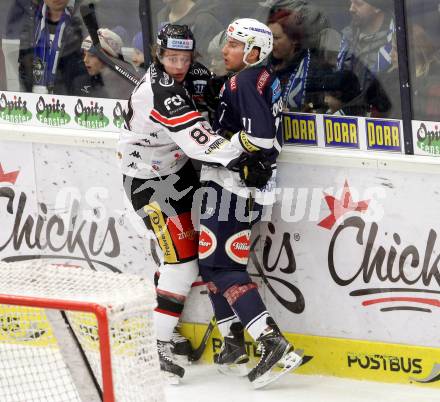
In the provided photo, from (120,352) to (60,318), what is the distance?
0.26m

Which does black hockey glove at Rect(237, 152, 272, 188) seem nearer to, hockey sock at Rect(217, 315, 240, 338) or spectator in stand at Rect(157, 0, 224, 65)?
spectator in stand at Rect(157, 0, 224, 65)

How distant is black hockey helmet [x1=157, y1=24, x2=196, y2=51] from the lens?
5.64 m

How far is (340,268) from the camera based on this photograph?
5773 millimetres

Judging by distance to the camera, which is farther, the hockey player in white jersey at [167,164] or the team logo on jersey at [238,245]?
the team logo on jersey at [238,245]

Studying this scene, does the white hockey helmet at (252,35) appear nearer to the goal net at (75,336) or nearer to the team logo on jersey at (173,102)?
the team logo on jersey at (173,102)

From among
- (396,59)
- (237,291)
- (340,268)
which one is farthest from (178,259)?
(396,59)

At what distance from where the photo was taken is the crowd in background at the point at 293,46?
5.46 meters

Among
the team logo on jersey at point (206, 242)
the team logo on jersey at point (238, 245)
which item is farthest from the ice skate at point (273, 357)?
the team logo on jersey at point (206, 242)

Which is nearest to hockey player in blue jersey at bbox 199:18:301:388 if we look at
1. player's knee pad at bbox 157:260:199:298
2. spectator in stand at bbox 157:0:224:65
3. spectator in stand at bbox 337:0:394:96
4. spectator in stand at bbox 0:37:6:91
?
player's knee pad at bbox 157:260:199:298

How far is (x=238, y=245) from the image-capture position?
580 cm

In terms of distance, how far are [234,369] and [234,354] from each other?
0.11 meters

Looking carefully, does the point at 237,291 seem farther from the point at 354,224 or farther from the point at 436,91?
the point at 436,91

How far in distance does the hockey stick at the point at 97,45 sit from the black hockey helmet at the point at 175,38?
0.51 m

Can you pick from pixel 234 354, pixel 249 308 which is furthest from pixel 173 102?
pixel 234 354
